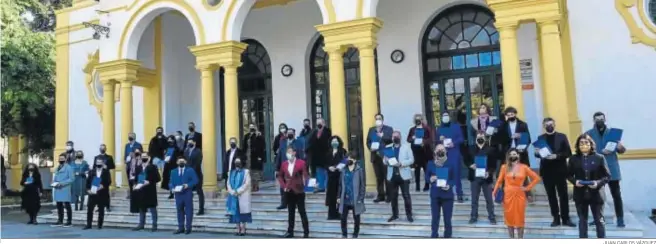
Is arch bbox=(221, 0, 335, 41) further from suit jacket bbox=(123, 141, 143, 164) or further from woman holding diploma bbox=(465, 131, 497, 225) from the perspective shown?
woman holding diploma bbox=(465, 131, 497, 225)

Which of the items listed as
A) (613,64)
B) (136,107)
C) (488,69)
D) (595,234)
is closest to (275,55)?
(136,107)

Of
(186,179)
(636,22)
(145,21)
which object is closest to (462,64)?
(636,22)

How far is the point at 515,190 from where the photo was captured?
7.45 metres

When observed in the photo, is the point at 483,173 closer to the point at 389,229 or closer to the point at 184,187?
the point at 389,229

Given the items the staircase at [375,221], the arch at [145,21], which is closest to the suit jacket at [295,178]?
the staircase at [375,221]

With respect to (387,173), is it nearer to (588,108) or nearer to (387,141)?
(387,141)

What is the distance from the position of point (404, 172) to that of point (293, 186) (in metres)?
1.81

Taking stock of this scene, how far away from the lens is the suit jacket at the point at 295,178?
923 cm

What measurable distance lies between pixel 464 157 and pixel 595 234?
272cm

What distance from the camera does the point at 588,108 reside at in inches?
443

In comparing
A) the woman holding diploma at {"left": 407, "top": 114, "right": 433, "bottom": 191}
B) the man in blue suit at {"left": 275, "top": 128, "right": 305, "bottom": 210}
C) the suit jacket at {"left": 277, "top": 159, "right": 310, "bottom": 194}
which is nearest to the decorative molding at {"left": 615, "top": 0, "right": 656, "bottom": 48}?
the woman holding diploma at {"left": 407, "top": 114, "right": 433, "bottom": 191}

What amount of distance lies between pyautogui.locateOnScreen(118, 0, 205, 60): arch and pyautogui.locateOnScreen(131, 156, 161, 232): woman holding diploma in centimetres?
352

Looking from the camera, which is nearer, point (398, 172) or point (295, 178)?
point (398, 172)

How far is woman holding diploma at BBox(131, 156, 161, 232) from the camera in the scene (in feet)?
35.6
